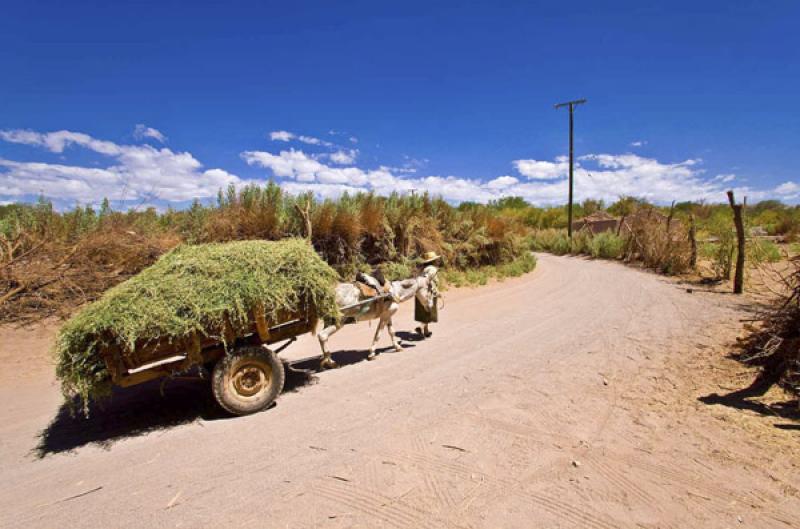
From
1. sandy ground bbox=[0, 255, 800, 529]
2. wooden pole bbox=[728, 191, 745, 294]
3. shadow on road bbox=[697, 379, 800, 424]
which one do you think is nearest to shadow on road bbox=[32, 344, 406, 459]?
sandy ground bbox=[0, 255, 800, 529]

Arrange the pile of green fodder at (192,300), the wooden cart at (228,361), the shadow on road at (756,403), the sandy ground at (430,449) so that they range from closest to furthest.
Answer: the sandy ground at (430,449)
the pile of green fodder at (192,300)
the wooden cart at (228,361)
the shadow on road at (756,403)

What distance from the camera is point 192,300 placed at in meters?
4.03

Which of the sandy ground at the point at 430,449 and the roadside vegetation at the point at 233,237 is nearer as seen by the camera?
the sandy ground at the point at 430,449

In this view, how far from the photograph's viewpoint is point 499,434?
3.97 m

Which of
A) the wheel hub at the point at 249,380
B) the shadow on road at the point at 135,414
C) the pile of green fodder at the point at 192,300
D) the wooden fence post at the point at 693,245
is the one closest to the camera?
the pile of green fodder at the point at 192,300

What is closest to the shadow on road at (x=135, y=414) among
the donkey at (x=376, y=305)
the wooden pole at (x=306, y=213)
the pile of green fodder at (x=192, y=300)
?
the pile of green fodder at (x=192, y=300)

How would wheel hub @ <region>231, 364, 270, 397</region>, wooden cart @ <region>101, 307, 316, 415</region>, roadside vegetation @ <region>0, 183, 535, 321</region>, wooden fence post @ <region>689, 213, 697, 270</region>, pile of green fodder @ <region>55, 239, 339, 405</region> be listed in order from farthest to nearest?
wooden fence post @ <region>689, 213, 697, 270</region> → roadside vegetation @ <region>0, 183, 535, 321</region> → wheel hub @ <region>231, 364, 270, 397</region> → wooden cart @ <region>101, 307, 316, 415</region> → pile of green fodder @ <region>55, 239, 339, 405</region>

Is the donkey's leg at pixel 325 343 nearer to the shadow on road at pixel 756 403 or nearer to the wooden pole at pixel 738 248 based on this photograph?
the shadow on road at pixel 756 403

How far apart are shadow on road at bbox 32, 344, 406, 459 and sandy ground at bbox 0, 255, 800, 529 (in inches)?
1.0

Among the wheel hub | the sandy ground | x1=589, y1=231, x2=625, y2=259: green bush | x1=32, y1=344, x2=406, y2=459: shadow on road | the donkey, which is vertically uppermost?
x1=589, y1=231, x2=625, y2=259: green bush

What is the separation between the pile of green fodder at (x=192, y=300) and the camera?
3.73 m

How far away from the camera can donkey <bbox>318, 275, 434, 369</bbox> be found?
19.7ft

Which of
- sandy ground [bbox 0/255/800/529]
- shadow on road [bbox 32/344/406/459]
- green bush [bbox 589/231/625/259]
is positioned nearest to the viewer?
sandy ground [bbox 0/255/800/529]

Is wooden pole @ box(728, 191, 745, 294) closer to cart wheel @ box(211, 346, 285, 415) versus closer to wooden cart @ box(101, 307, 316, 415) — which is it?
wooden cart @ box(101, 307, 316, 415)
